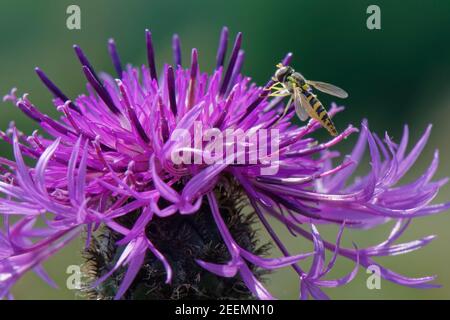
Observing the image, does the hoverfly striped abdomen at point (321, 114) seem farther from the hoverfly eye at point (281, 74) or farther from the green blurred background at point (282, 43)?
the green blurred background at point (282, 43)

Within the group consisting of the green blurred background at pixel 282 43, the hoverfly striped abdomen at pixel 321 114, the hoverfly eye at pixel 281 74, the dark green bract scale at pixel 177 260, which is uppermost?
the green blurred background at pixel 282 43

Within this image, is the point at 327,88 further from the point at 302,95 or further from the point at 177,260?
the point at 177,260

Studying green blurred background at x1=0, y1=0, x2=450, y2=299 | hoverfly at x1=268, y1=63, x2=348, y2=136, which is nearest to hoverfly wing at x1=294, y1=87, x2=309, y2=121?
hoverfly at x1=268, y1=63, x2=348, y2=136

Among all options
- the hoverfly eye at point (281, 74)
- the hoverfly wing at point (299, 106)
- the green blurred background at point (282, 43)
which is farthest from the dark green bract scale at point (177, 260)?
the green blurred background at point (282, 43)

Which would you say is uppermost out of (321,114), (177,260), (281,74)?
(281,74)

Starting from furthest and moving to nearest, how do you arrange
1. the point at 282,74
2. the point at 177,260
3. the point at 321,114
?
the point at 282,74 < the point at 321,114 < the point at 177,260

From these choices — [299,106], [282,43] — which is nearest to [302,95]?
[299,106]

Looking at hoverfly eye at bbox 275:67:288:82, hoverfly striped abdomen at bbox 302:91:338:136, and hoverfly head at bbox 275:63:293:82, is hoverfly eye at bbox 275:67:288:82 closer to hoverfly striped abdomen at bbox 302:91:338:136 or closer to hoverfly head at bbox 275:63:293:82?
hoverfly head at bbox 275:63:293:82
